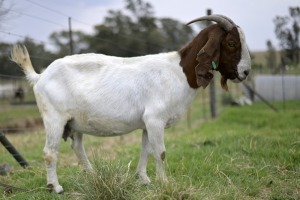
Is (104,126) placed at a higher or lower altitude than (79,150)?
higher

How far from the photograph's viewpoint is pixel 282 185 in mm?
5203

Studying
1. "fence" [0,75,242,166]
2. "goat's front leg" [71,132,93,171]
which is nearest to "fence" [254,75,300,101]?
"fence" [0,75,242,166]

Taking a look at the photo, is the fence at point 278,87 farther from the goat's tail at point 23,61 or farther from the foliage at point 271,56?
the goat's tail at point 23,61

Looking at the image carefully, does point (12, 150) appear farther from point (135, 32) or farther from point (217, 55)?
point (135, 32)

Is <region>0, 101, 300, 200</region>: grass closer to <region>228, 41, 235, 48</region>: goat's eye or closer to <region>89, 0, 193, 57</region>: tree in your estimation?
<region>228, 41, 235, 48</region>: goat's eye

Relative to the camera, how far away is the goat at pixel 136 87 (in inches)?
195

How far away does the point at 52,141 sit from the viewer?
16.9 ft

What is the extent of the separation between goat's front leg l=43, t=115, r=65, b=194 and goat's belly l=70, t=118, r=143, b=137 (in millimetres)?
232

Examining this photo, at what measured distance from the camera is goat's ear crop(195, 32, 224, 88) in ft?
16.0

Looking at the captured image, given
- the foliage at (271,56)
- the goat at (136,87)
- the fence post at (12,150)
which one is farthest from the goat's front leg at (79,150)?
the foliage at (271,56)

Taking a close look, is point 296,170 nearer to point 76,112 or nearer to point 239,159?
point 239,159

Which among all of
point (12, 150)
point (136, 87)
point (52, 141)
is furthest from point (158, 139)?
point (12, 150)

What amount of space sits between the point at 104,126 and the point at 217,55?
1635 millimetres

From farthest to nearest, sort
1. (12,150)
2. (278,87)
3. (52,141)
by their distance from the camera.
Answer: (278,87) → (12,150) → (52,141)
